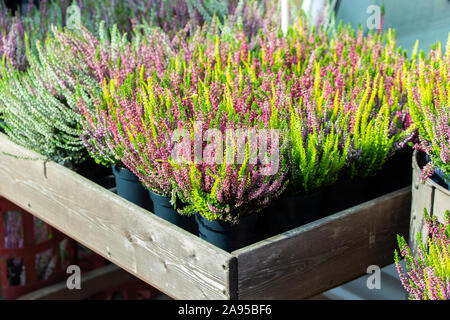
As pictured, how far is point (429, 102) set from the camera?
1.44 m

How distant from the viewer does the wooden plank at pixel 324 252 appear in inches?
57.0

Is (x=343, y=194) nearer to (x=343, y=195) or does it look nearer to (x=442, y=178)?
(x=343, y=195)

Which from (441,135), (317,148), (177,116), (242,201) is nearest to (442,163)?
(441,135)

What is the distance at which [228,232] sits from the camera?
1.49 m

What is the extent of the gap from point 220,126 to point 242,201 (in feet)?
0.66

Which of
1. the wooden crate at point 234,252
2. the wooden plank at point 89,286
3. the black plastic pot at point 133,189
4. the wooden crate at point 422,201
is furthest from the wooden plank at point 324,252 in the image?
the wooden plank at point 89,286

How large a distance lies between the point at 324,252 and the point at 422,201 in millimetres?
283

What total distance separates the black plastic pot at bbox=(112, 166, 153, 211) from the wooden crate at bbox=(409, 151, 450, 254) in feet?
2.44

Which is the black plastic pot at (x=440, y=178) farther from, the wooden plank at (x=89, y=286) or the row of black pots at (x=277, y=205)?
the wooden plank at (x=89, y=286)

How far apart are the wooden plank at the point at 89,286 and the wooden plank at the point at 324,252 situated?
1395 millimetres

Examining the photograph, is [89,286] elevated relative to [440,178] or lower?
lower

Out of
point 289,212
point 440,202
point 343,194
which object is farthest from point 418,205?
point 289,212
